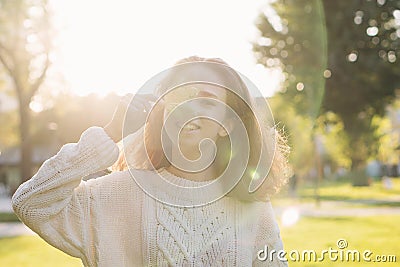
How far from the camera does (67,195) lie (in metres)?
2.58

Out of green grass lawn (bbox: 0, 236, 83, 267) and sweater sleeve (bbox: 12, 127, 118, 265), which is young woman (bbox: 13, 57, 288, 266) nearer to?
sweater sleeve (bbox: 12, 127, 118, 265)

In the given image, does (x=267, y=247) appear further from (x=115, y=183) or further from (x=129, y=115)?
(x=129, y=115)

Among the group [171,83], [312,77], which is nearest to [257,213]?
[171,83]

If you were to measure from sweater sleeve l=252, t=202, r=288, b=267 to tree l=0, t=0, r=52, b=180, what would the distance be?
2696 centimetres

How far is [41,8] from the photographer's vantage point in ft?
99.9

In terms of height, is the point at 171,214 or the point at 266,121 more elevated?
the point at 266,121

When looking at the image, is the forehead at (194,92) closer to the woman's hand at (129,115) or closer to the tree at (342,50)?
the woman's hand at (129,115)

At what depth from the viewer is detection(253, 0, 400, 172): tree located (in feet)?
92.0

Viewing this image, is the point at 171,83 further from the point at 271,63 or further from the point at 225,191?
the point at 271,63

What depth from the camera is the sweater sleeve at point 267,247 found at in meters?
2.89

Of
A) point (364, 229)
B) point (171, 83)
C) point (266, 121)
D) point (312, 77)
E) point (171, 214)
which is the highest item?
point (171, 83)

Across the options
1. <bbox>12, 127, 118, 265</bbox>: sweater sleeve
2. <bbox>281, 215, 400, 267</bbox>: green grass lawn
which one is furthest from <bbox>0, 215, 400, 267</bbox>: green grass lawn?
<bbox>12, 127, 118, 265</bbox>: sweater sleeve

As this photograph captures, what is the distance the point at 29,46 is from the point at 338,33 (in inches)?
551

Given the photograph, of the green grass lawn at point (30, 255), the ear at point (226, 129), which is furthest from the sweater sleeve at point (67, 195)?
the green grass lawn at point (30, 255)
